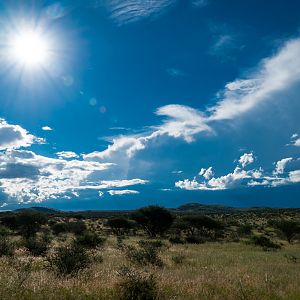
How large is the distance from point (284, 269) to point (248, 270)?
7.85 feet

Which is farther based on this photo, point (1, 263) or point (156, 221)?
point (156, 221)

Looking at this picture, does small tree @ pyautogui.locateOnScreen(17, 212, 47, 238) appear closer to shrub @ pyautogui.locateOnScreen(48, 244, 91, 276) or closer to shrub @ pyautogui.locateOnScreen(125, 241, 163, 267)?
shrub @ pyautogui.locateOnScreen(125, 241, 163, 267)

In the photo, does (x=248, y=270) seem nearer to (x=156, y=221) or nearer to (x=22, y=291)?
(x=22, y=291)

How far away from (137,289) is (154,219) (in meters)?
51.3

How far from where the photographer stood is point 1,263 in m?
19.7

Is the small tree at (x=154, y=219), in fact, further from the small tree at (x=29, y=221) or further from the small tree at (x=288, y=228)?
the small tree at (x=288, y=228)

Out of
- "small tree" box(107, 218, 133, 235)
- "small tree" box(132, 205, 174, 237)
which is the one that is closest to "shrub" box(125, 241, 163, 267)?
"small tree" box(132, 205, 174, 237)

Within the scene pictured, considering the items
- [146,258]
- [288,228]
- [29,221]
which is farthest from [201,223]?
[146,258]

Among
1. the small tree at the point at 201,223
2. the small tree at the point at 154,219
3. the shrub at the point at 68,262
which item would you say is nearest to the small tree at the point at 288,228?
the small tree at the point at 201,223

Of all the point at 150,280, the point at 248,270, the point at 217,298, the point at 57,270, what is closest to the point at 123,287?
the point at 150,280

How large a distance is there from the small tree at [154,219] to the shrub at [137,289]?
50.6m

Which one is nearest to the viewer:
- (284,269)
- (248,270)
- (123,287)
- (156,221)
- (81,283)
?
(123,287)

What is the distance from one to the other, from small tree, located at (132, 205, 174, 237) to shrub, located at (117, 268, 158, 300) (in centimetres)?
5055

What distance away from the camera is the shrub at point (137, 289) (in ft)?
37.6
